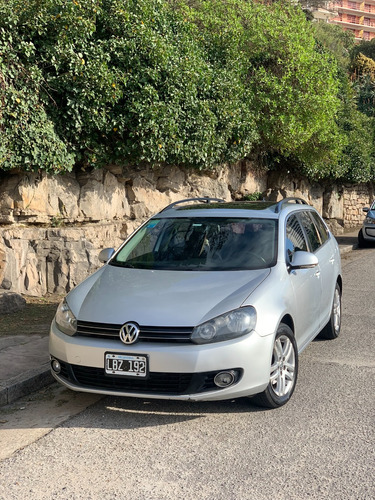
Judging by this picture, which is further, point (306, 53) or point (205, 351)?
point (306, 53)

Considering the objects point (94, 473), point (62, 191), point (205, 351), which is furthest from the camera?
point (62, 191)

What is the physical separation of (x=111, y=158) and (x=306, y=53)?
705cm

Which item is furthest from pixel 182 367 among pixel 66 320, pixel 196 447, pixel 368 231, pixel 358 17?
pixel 358 17

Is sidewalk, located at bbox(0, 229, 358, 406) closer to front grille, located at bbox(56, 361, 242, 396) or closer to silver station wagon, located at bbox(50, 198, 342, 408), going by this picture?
silver station wagon, located at bbox(50, 198, 342, 408)

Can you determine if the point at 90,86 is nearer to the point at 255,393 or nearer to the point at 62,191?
the point at 62,191

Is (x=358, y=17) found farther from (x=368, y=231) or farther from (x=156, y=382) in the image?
(x=156, y=382)

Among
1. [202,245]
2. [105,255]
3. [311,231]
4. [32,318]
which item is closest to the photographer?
[202,245]

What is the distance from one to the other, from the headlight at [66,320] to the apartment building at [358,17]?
364ft

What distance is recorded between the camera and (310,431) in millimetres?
4156

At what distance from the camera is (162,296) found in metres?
4.58

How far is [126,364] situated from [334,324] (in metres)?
3.37

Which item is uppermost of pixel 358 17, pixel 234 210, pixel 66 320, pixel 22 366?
pixel 358 17

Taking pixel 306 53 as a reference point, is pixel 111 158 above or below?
below

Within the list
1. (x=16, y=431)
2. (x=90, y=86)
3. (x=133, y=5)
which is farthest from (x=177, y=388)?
(x=133, y=5)
